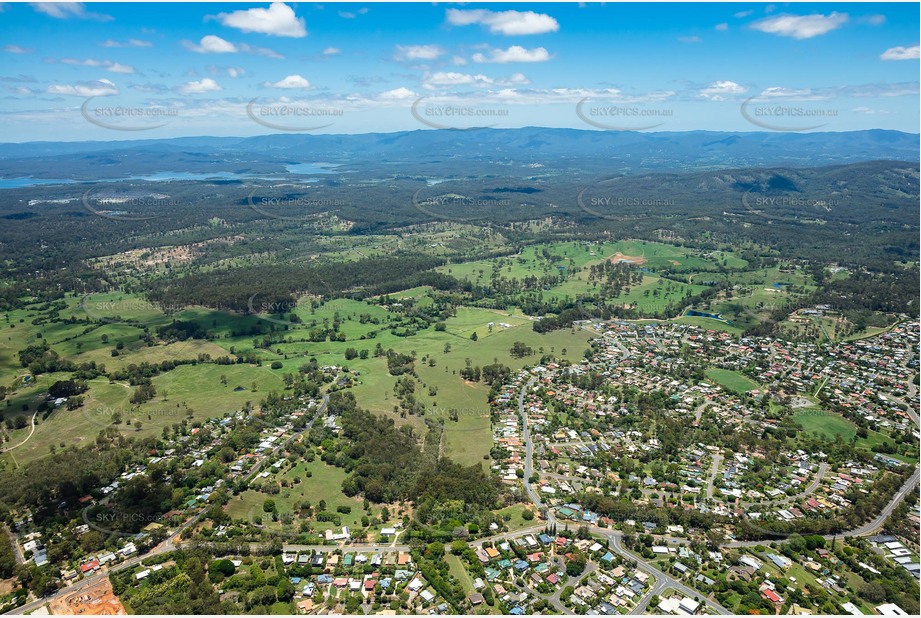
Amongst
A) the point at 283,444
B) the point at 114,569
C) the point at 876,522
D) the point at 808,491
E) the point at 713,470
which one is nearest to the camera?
the point at 114,569

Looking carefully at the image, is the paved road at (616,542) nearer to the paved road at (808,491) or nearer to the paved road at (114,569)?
the paved road at (808,491)

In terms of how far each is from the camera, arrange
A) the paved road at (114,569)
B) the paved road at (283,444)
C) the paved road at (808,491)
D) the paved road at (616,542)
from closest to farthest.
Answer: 1. the paved road at (114,569)
2. the paved road at (616,542)
3. the paved road at (808,491)
4. the paved road at (283,444)

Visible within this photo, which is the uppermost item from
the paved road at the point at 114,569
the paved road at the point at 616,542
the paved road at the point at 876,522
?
the paved road at the point at 114,569

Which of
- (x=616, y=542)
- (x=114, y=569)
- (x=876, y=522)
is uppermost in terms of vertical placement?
(x=114, y=569)

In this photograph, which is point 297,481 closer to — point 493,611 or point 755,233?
point 493,611

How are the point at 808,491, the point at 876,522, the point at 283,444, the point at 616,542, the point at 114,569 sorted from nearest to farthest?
the point at 114,569 < the point at 616,542 < the point at 876,522 < the point at 808,491 < the point at 283,444

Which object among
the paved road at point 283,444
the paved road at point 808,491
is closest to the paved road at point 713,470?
the paved road at point 808,491

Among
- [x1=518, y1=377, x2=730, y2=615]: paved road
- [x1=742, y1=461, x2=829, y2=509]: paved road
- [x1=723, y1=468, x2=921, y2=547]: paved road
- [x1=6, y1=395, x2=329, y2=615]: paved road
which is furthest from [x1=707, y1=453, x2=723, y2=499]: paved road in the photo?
[x1=6, y1=395, x2=329, y2=615]: paved road

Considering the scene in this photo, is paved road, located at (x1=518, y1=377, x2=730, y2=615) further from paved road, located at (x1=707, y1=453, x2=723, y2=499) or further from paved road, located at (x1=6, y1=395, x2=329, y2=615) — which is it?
paved road, located at (x1=6, y1=395, x2=329, y2=615)

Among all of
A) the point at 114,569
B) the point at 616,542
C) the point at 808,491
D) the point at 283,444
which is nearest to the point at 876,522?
the point at 808,491

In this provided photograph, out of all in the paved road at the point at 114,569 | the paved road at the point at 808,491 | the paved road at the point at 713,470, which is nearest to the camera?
the paved road at the point at 114,569

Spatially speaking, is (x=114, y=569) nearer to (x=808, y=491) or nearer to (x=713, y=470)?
(x=713, y=470)
